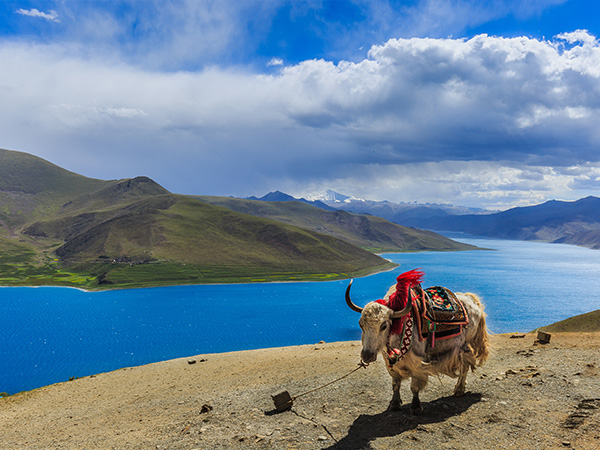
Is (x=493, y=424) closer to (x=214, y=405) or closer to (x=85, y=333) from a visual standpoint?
(x=214, y=405)

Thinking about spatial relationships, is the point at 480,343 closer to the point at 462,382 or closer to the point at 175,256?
the point at 462,382

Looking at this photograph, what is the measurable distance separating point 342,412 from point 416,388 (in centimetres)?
216

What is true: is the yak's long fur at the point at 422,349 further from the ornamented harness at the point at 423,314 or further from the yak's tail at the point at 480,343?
the ornamented harness at the point at 423,314

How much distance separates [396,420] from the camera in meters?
8.04

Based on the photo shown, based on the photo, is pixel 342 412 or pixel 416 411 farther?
pixel 342 412

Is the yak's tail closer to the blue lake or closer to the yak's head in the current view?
the yak's head

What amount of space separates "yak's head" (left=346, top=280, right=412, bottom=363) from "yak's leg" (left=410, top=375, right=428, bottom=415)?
61.5 inches

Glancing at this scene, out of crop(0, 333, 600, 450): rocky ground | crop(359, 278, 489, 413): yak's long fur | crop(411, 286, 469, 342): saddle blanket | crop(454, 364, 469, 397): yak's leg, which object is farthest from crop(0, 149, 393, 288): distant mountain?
crop(411, 286, 469, 342): saddle blanket

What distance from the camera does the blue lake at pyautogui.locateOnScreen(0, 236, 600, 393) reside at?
48.7 meters

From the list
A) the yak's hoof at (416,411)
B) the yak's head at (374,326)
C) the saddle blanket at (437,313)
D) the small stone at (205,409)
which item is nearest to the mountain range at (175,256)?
the small stone at (205,409)

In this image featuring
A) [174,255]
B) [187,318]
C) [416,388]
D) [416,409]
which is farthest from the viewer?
[174,255]

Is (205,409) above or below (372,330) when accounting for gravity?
below

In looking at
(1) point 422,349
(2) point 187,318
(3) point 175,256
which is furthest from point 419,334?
(3) point 175,256

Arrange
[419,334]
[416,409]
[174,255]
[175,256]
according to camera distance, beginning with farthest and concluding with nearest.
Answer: [174,255]
[175,256]
[416,409]
[419,334]
